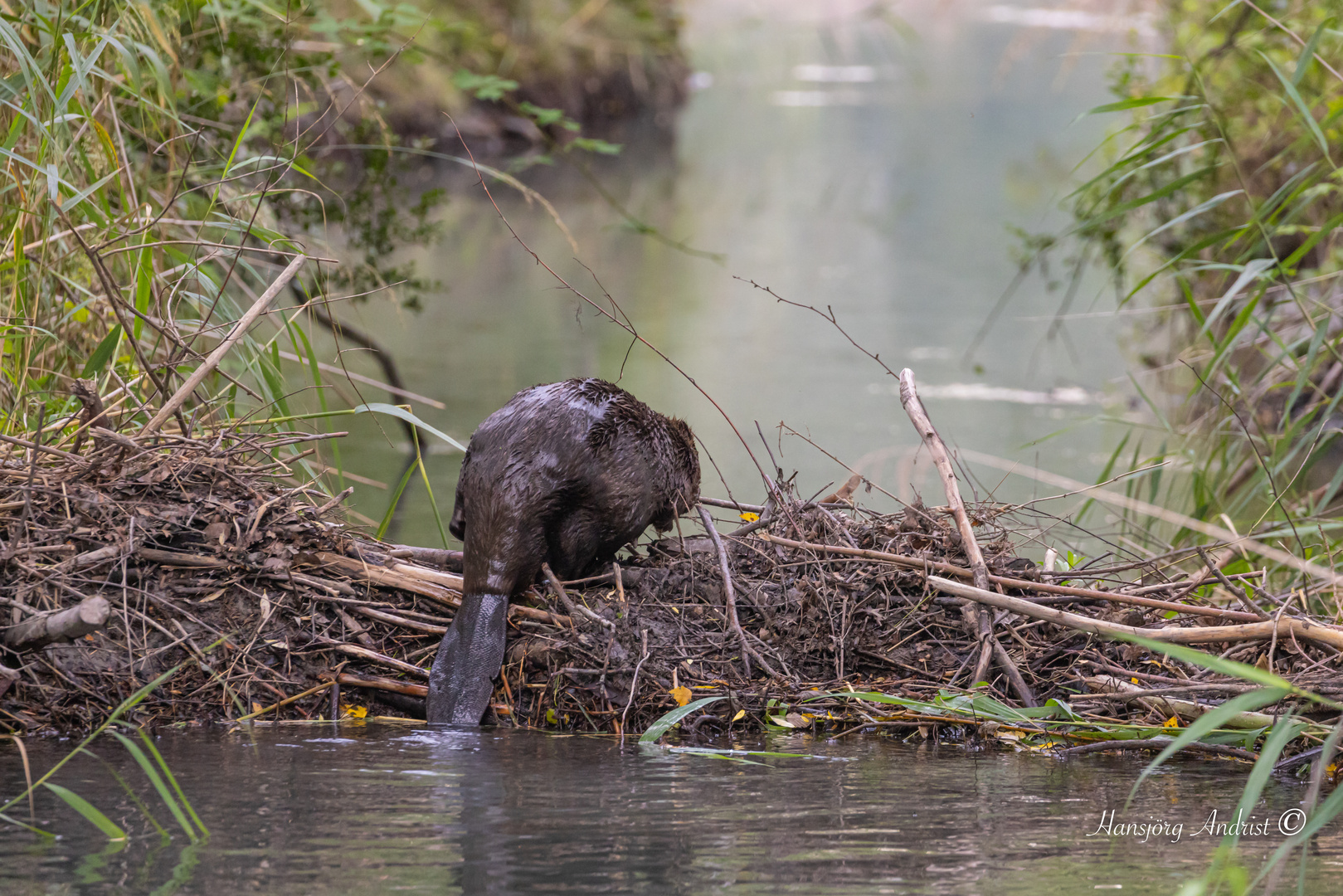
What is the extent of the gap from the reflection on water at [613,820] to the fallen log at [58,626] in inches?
7.1

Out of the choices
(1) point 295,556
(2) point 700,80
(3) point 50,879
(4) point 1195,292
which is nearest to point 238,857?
(3) point 50,879

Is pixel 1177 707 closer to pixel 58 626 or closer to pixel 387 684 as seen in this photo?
pixel 387 684

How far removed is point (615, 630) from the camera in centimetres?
256

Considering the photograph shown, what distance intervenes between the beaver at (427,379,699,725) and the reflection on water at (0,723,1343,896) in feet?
0.52

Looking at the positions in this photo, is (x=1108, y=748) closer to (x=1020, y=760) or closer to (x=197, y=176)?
(x=1020, y=760)

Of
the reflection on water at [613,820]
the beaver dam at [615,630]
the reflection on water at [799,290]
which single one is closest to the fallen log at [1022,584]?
the beaver dam at [615,630]

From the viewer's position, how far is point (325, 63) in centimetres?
452

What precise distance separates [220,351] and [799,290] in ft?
22.8

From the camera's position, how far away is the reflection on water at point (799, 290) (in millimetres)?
6191

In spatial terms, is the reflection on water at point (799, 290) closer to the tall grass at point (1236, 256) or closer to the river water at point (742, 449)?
the river water at point (742, 449)

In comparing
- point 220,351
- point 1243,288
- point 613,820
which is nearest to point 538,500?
point 220,351

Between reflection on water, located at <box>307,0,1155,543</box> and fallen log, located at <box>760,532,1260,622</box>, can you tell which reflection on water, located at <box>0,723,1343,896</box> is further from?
reflection on water, located at <box>307,0,1155,543</box>

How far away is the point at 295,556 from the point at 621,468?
651 millimetres

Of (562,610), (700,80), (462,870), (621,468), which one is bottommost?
(462,870)
